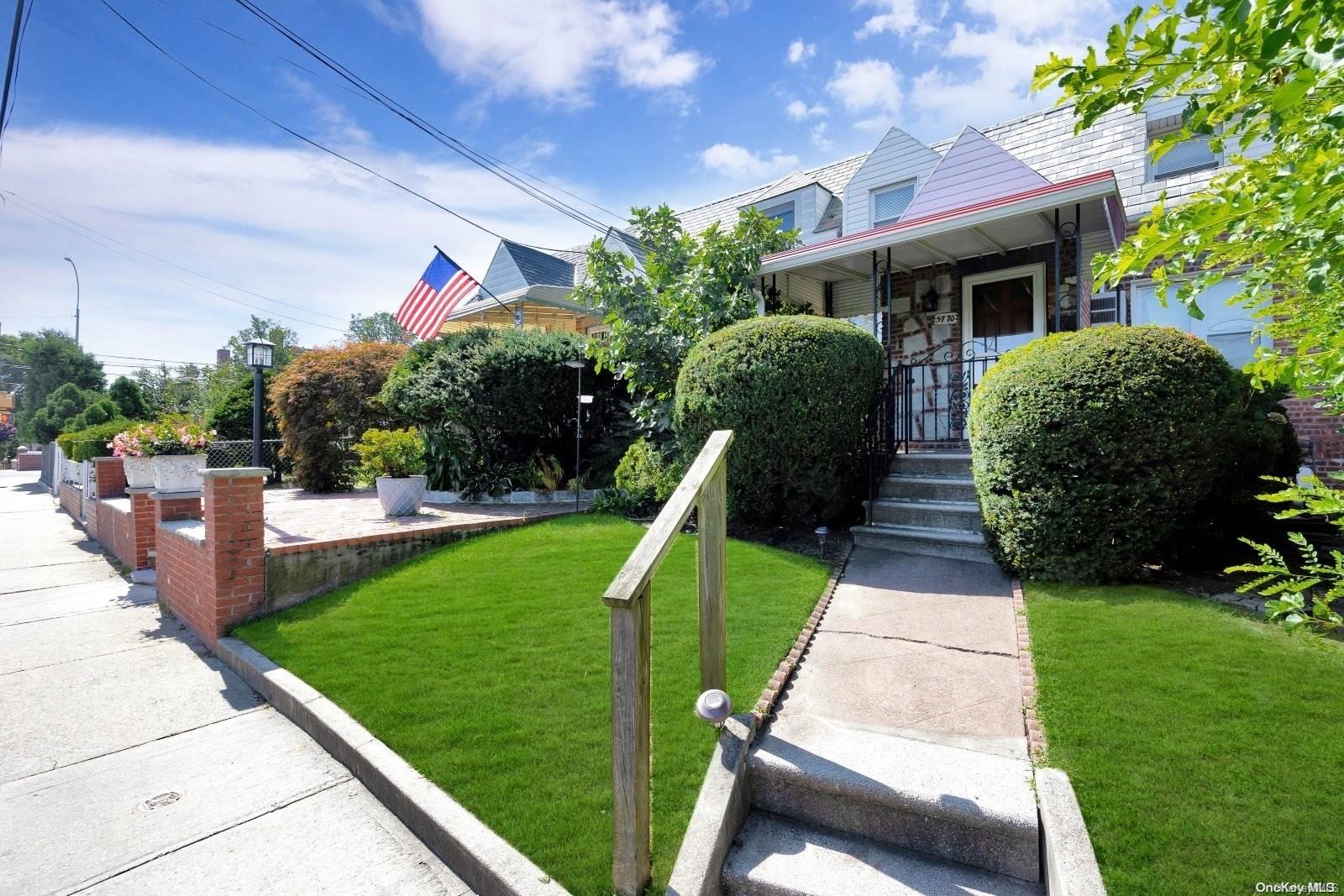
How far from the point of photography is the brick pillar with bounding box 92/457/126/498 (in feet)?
28.8

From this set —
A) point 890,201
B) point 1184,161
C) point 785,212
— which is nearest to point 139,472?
point 890,201

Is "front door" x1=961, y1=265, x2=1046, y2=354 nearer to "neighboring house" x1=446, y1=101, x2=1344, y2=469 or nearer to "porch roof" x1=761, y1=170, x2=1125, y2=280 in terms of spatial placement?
"neighboring house" x1=446, y1=101, x2=1344, y2=469

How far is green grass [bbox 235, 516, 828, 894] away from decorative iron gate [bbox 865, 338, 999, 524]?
1.71m

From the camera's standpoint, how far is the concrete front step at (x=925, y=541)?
17.1 ft

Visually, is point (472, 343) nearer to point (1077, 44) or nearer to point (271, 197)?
point (271, 197)

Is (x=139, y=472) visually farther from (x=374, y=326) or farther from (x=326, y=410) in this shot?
(x=374, y=326)

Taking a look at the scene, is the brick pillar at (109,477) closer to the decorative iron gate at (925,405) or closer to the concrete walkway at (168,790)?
the concrete walkway at (168,790)

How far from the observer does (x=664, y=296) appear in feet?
26.1

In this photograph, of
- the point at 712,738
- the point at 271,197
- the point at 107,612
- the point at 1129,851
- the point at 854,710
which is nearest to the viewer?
the point at 1129,851

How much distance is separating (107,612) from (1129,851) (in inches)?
312

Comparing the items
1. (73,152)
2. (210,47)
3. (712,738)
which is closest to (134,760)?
(712,738)

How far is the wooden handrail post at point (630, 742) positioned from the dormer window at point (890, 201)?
12.2m

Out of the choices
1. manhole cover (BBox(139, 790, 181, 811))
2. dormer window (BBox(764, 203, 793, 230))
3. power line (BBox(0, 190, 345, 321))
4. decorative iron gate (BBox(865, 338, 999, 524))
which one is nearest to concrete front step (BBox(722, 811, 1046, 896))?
manhole cover (BBox(139, 790, 181, 811))

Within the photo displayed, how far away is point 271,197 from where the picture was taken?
10102 mm
